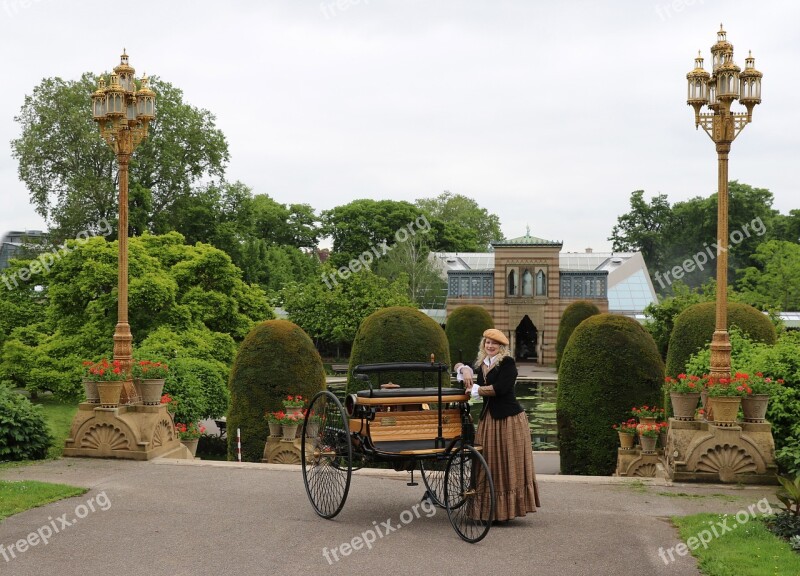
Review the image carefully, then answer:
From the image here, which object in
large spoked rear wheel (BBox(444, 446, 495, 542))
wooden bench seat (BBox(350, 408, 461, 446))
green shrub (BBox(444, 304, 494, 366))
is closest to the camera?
large spoked rear wheel (BBox(444, 446, 495, 542))

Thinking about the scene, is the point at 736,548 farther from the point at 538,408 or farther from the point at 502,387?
the point at 538,408

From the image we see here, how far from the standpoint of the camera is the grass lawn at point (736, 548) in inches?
259

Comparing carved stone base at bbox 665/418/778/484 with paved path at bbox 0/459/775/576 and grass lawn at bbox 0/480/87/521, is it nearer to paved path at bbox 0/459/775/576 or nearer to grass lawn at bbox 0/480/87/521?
paved path at bbox 0/459/775/576

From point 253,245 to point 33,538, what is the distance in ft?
140

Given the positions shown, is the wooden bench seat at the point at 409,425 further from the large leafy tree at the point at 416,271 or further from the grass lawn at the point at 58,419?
the large leafy tree at the point at 416,271

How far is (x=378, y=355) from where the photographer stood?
59.4ft

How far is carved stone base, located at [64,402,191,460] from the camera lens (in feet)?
39.5

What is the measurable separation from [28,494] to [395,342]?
996cm

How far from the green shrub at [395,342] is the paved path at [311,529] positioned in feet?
23.6

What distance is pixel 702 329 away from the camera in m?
16.1

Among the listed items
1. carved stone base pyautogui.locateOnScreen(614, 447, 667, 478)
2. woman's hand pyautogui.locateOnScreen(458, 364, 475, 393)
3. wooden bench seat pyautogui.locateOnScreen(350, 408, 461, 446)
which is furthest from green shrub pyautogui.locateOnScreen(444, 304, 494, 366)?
woman's hand pyautogui.locateOnScreen(458, 364, 475, 393)

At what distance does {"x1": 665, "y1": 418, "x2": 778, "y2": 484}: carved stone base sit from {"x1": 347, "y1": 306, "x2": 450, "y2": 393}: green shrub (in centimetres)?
803

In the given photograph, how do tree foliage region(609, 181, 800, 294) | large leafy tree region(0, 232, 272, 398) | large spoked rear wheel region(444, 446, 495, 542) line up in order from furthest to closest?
tree foliage region(609, 181, 800, 294) → large leafy tree region(0, 232, 272, 398) → large spoked rear wheel region(444, 446, 495, 542)

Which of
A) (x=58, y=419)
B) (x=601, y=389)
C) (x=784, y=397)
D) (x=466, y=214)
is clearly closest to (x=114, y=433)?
(x=601, y=389)
